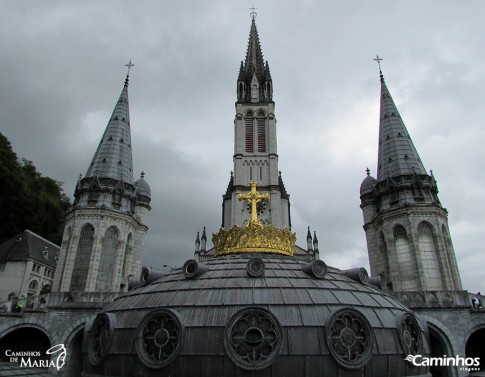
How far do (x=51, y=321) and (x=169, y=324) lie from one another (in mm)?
20912

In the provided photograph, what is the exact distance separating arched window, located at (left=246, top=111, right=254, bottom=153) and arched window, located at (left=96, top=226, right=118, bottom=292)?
2968 centimetres

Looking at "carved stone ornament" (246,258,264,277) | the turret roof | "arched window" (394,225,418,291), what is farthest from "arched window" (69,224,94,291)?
the turret roof

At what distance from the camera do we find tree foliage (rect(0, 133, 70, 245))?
144ft

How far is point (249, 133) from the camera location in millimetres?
58594

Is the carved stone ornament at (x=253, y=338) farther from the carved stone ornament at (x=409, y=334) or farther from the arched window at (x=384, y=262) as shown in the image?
the arched window at (x=384, y=262)

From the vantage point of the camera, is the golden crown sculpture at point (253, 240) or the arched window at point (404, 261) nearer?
the golden crown sculpture at point (253, 240)

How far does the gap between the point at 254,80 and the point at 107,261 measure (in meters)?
44.5

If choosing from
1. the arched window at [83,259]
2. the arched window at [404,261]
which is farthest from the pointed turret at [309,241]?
the arched window at [83,259]

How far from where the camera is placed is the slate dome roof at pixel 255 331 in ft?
22.1

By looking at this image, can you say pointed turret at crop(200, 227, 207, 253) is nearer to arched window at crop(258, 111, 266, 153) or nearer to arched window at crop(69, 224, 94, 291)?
arched window at crop(258, 111, 266, 153)

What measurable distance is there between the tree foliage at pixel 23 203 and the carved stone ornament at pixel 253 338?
46.7 metres

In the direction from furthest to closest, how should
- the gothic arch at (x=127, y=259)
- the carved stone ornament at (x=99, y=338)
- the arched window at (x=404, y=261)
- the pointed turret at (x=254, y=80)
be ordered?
the pointed turret at (x=254, y=80), the gothic arch at (x=127, y=259), the arched window at (x=404, y=261), the carved stone ornament at (x=99, y=338)

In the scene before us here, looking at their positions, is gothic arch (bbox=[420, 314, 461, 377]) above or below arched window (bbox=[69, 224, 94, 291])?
below

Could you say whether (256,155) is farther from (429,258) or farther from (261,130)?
(429,258)
